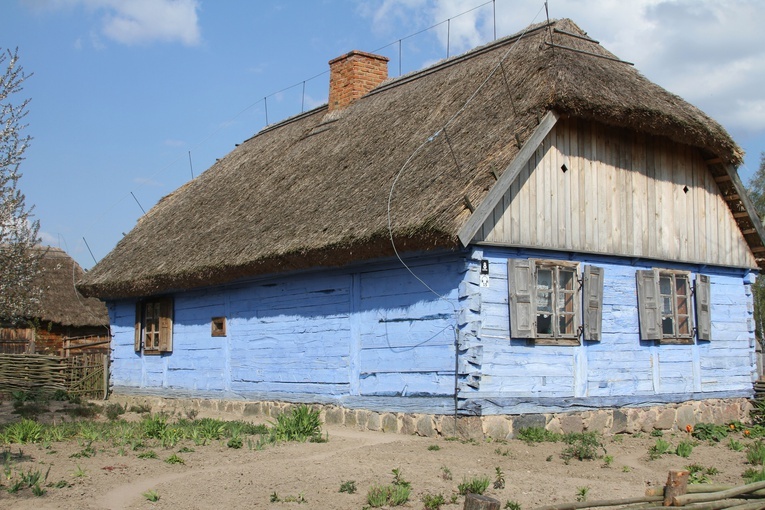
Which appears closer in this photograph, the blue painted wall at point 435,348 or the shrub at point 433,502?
the shrub at point 433,502

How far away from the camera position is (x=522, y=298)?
11.2m

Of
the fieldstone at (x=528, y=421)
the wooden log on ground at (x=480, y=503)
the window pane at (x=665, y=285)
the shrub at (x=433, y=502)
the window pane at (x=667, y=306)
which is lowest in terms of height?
the shrub at (x=433, y=502)

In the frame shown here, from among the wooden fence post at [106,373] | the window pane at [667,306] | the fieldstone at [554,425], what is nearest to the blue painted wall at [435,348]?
the fieldstone at [554,425]

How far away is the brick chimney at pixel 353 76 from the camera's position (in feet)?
59.4

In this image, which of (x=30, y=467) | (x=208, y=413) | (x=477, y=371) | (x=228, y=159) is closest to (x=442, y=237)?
(x=477, y=371)

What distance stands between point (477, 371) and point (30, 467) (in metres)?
5.11

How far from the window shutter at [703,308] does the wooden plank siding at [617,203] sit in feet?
1.19

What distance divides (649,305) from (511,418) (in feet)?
10.4

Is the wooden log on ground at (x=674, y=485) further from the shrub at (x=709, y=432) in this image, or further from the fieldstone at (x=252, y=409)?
the fieldstone at (x=252, y=409)

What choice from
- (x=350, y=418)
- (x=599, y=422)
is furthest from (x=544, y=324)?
(x=350, y=418)

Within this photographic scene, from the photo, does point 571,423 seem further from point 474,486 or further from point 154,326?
point 154,326

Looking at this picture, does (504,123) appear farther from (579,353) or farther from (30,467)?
(30,467)

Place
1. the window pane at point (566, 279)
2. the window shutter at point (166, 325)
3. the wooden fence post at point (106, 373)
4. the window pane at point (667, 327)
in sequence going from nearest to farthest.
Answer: the window pane at point (566, 279), the window pane at point (667, 327), the window shutter at point (166, 325), the wooden fence post at point (106, 373)

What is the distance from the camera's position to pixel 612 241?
12.6 metres
